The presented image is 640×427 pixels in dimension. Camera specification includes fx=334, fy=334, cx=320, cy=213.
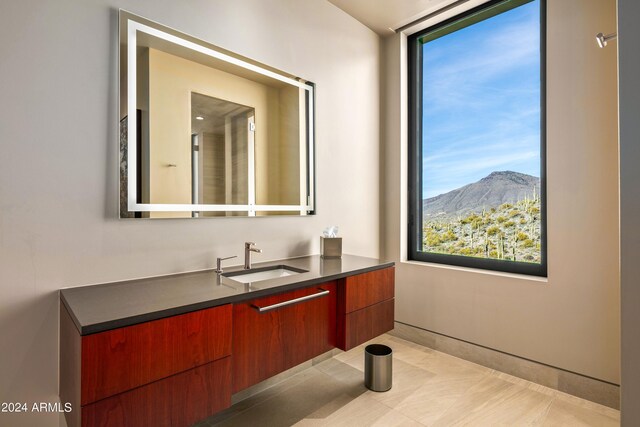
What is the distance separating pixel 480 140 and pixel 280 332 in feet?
6.82

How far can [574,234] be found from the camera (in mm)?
2035

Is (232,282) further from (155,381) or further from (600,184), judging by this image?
(600,184)

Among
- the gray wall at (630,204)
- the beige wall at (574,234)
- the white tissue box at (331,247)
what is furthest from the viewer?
the white tissue box at (331,247)

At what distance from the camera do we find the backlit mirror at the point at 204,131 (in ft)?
5.07

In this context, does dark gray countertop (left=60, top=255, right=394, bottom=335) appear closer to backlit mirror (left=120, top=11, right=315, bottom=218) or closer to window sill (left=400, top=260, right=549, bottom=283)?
backlit mirror (left=120, top=11, right=315, bottom=218)

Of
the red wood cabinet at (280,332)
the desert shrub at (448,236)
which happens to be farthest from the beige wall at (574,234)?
the red wood cabinet at (280,332)

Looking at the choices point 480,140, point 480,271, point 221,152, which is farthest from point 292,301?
point 480,140

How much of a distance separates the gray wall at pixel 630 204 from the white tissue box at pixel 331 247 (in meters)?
1.44

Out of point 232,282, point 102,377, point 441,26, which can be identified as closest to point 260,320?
point 232,282

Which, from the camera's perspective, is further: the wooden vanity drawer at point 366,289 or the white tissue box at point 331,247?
the white tissue box at point 331,247

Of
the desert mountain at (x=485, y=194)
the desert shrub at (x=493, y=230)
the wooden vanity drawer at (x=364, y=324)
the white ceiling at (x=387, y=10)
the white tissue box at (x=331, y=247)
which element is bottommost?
the wooden vanity drawer at (x=364, y=324)

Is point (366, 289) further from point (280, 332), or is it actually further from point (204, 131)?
point (204, 131)

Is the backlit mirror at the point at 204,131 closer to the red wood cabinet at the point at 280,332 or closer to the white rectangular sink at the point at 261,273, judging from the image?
the white rectangular sink at the point at 261,273

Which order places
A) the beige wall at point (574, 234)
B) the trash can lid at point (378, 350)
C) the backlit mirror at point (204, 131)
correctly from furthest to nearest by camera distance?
1. the trash can lid at point (378, 350)
2. the beige wall at point (574, 234)
3. the backlit mirror at point (204, 131)
